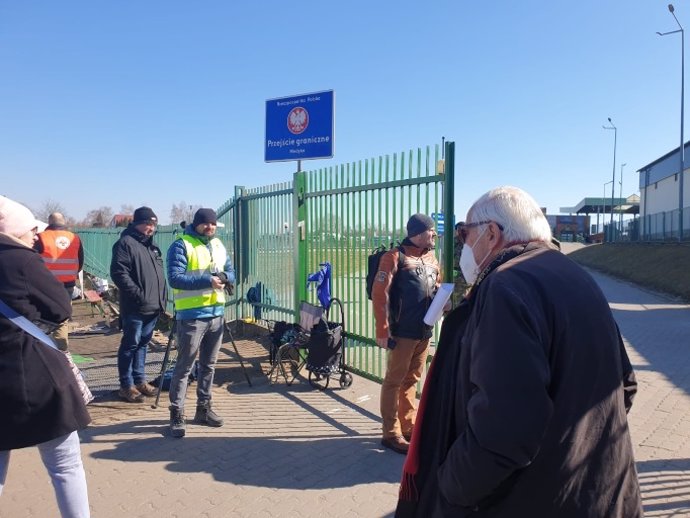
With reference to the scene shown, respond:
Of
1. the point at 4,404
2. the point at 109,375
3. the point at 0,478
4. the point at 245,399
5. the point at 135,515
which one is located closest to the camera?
the point at 4,404

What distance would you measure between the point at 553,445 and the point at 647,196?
5548 centimetres

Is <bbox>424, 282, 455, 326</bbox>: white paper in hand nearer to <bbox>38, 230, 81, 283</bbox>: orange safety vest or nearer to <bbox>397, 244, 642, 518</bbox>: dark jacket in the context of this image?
<bbox>397, 244, 642, 518</bbox>: dark jacket

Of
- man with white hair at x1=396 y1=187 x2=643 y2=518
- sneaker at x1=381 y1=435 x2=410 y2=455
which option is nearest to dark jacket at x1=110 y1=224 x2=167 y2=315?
sneaker at x1=381 y1=435 x2=410 y2=455

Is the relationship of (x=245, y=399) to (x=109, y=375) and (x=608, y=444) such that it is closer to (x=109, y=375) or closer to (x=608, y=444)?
(x=109, y=375)

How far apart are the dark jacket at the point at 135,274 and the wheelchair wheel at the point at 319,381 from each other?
190 cm

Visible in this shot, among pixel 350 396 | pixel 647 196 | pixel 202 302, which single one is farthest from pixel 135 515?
pixel 647 196

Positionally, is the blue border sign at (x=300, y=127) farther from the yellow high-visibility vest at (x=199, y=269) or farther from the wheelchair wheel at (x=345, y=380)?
the wheelchair wheel at (x=345, y=380)

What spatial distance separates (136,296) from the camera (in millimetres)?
5621

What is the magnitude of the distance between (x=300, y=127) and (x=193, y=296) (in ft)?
10.6

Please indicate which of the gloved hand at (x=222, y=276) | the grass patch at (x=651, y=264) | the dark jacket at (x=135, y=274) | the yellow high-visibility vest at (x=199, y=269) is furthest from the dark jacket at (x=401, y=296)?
the grass patch at (x=651, y=264)

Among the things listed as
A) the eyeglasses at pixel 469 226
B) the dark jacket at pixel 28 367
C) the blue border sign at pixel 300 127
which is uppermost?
the blue border sign at pixel 300 127

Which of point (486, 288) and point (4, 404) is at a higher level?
point (486, 288)

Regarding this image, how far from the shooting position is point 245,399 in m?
5.77

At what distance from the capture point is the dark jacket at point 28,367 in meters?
2.54
